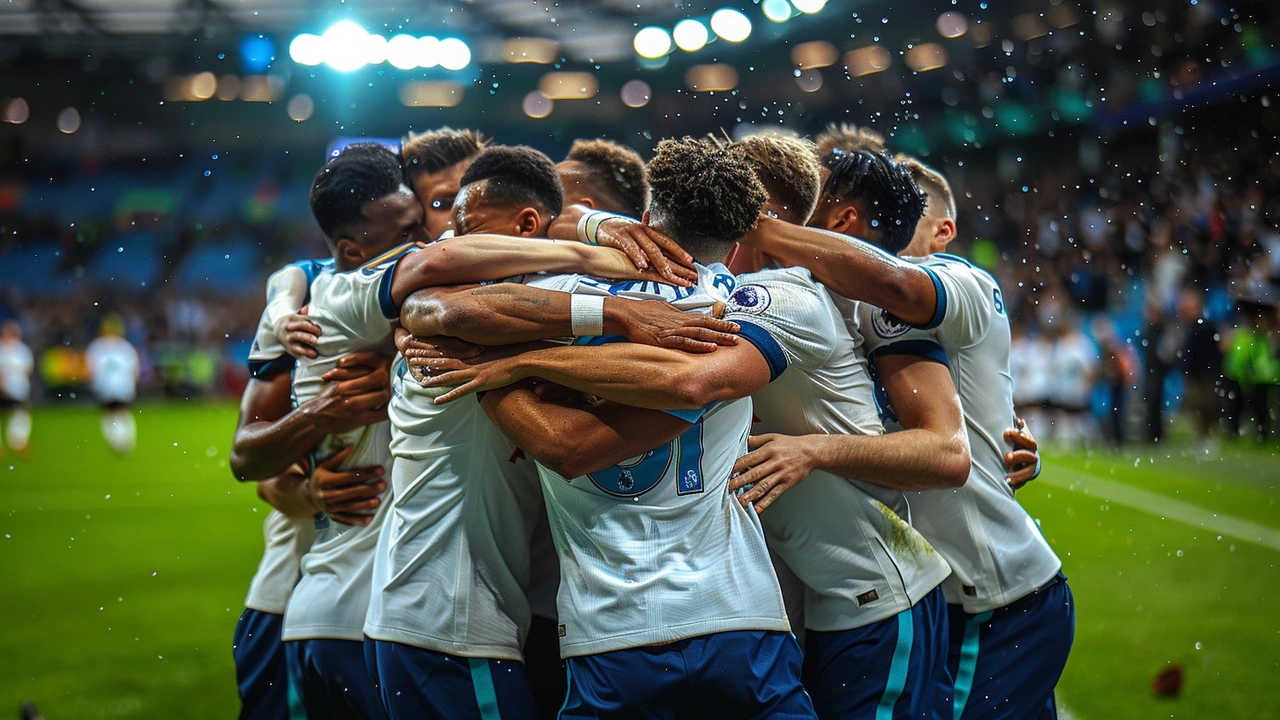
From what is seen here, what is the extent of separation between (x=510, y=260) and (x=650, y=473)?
0.70 m

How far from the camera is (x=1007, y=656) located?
3498 millimetres

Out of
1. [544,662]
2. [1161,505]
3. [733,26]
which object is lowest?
[1161,505]

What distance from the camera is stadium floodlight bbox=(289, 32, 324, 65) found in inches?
941

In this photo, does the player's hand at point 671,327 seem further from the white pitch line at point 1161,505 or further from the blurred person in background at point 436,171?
the white pitch line at point 1161,505

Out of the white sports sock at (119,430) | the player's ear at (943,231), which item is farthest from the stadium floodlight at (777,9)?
the player's ear at (943,231)

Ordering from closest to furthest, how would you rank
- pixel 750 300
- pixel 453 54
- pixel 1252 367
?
1. pixel 750 300
2. pixel 1252 367
3. pixel 453 54

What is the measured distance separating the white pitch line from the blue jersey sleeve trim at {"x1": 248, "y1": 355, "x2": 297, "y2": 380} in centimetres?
1079

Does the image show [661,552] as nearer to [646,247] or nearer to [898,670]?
[646,247]

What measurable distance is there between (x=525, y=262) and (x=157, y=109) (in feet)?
108

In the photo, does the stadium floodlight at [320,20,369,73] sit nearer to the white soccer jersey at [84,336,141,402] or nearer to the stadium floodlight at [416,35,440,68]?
the stadium floodlight at [416,35,440,68]

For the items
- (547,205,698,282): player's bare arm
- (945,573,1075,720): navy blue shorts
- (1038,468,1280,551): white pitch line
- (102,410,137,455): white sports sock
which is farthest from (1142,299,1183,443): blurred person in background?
(102,410,137,455): white sports sock

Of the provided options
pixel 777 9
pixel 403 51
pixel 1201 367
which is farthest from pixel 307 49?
pixel 1201 367

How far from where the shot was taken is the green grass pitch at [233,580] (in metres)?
6.89

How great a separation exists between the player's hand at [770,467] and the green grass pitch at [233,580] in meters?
4.48
